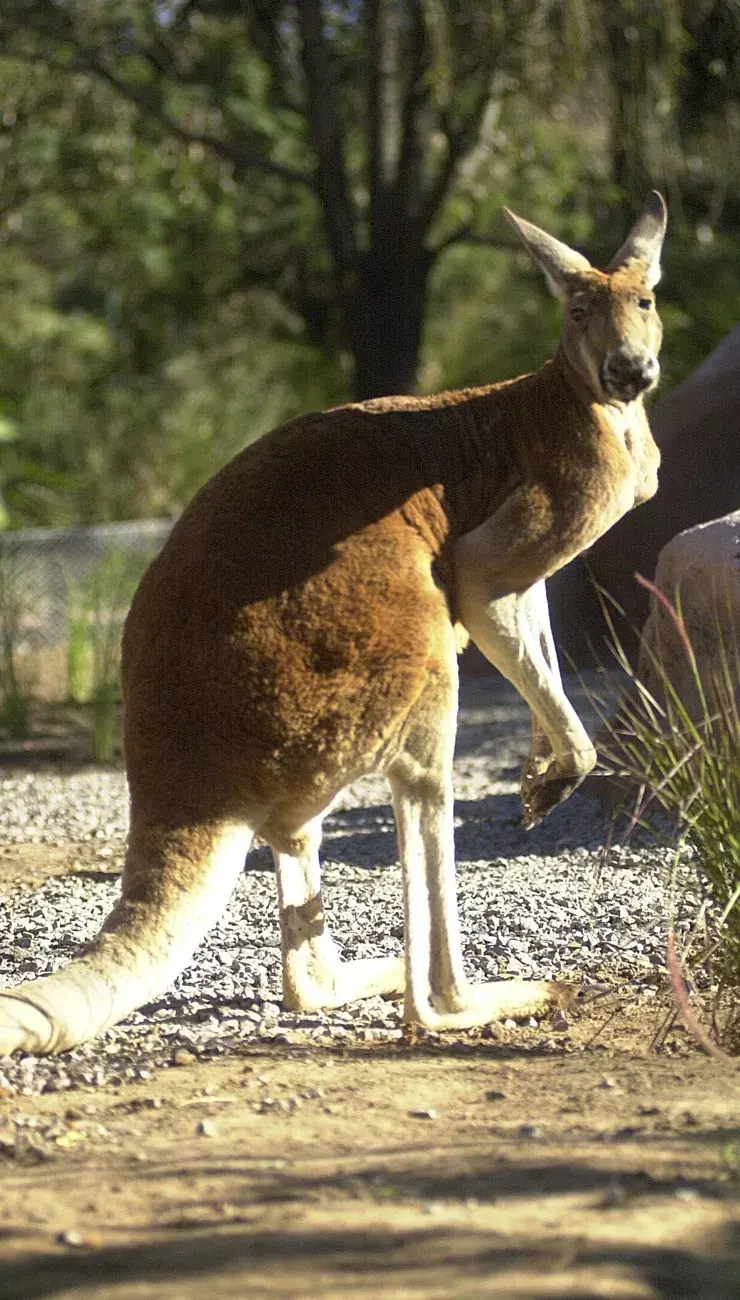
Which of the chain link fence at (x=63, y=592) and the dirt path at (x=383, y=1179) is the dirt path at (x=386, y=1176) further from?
the chain link fence at (x=63, y=592)

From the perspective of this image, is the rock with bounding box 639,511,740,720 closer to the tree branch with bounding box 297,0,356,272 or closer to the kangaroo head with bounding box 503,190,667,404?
the kangaroo head with bounding box 503,190,667,404

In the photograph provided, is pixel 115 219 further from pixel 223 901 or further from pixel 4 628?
pixel 223 901

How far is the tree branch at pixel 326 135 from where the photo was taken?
9.33 m

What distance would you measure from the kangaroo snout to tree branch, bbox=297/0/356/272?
255 inches

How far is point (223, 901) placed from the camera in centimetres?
351

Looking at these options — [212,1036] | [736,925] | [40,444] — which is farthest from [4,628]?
[40,444]

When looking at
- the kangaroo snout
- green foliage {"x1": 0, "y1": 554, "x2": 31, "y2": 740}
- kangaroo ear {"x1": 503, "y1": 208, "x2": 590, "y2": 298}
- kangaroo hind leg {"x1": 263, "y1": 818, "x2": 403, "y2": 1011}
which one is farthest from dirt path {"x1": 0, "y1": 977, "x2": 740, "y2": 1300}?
green foliage {"x1": 0, "y1": 554, "x2": 31, "y2": 740}

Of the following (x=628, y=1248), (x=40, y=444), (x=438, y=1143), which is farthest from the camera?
(x=40, y=444)

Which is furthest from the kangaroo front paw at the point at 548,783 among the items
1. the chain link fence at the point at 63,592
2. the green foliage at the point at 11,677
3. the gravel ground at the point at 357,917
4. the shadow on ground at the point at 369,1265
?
the green foliage at the point at 11,677

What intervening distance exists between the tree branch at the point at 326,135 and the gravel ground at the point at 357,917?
4.26m

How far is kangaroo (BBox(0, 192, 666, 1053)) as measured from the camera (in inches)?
135

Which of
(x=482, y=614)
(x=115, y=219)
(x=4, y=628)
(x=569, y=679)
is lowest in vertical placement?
(x=569, y=679)

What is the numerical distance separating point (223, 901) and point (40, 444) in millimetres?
11682

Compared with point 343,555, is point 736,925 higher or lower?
lower
